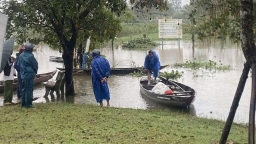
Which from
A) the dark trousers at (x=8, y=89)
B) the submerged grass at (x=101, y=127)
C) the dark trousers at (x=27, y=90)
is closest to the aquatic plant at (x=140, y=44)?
the dark trousers at (x=8, y=89)

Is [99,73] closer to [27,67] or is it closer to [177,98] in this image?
[27,67]

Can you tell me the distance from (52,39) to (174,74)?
30.7ft

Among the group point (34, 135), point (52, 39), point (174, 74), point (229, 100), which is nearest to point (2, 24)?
point (34, 135)

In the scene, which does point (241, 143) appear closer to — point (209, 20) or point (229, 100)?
point (209, 20)

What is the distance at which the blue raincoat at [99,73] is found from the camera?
37.6 ft

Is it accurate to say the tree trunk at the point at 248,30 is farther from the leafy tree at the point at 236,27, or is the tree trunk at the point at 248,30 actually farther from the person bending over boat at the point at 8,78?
the person bending over boat at the point at 8,78

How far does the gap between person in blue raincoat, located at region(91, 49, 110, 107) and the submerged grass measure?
4.08 feet

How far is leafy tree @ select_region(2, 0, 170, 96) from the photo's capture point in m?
12.7

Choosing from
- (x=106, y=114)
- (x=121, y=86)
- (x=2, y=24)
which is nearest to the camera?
(x=2, y=24)

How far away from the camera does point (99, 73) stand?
11523 millimetres

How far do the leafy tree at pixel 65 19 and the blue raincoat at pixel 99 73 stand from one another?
6.84 ft

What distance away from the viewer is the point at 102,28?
14.4 meters

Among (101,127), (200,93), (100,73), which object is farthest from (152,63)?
(101,127)

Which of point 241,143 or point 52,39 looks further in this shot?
point 52,39
